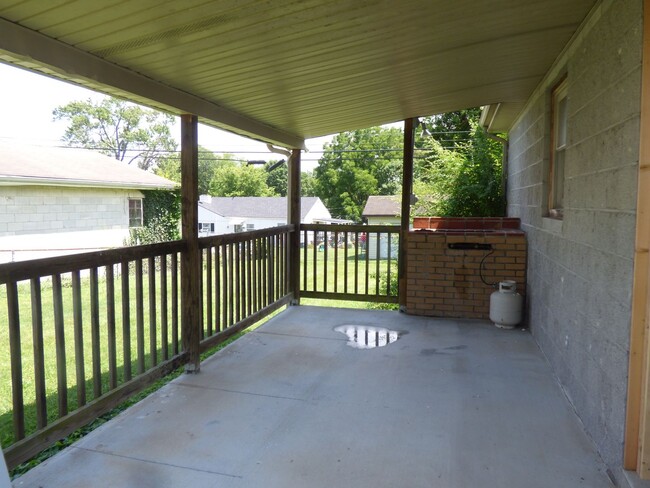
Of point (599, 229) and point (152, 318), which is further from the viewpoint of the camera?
point (152, 318)

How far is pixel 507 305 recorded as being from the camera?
5.04m

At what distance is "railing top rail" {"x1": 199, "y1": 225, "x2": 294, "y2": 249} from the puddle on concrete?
1.30 meters

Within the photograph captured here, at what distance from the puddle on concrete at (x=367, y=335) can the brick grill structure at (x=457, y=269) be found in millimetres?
850

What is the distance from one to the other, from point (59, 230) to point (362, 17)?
32.7 ft

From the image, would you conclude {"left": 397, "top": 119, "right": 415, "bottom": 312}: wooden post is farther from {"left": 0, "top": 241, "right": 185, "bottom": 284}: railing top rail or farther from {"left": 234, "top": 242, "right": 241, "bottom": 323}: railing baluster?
{"left": 0, "top": 241, "right": 185, "bottom": 284}: railing top rail

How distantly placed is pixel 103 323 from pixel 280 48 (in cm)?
462

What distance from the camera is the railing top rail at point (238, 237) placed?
397 centimetres

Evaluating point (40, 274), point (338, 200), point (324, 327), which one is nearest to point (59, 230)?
point (324, 327)

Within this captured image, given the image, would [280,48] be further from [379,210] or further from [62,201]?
[379,210]

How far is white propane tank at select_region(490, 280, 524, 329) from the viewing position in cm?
505

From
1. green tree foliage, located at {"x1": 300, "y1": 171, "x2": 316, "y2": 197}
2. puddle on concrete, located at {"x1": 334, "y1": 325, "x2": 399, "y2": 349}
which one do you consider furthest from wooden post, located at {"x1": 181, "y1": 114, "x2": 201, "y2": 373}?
green tree foliage, located at {"x1": 300, "y1": 171, "x2": 316, "y2": 197}

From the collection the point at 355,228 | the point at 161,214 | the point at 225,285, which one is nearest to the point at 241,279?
the point at 225,285

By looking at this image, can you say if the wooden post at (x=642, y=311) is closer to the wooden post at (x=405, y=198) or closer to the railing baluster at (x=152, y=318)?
the railing baluster at (x=152, y=318)

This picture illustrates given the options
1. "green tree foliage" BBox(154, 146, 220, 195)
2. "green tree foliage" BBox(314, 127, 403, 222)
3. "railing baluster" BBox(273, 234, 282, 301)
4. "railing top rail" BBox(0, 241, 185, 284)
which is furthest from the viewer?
"green tree foliage" BBox(154, 146, 220, 195)
